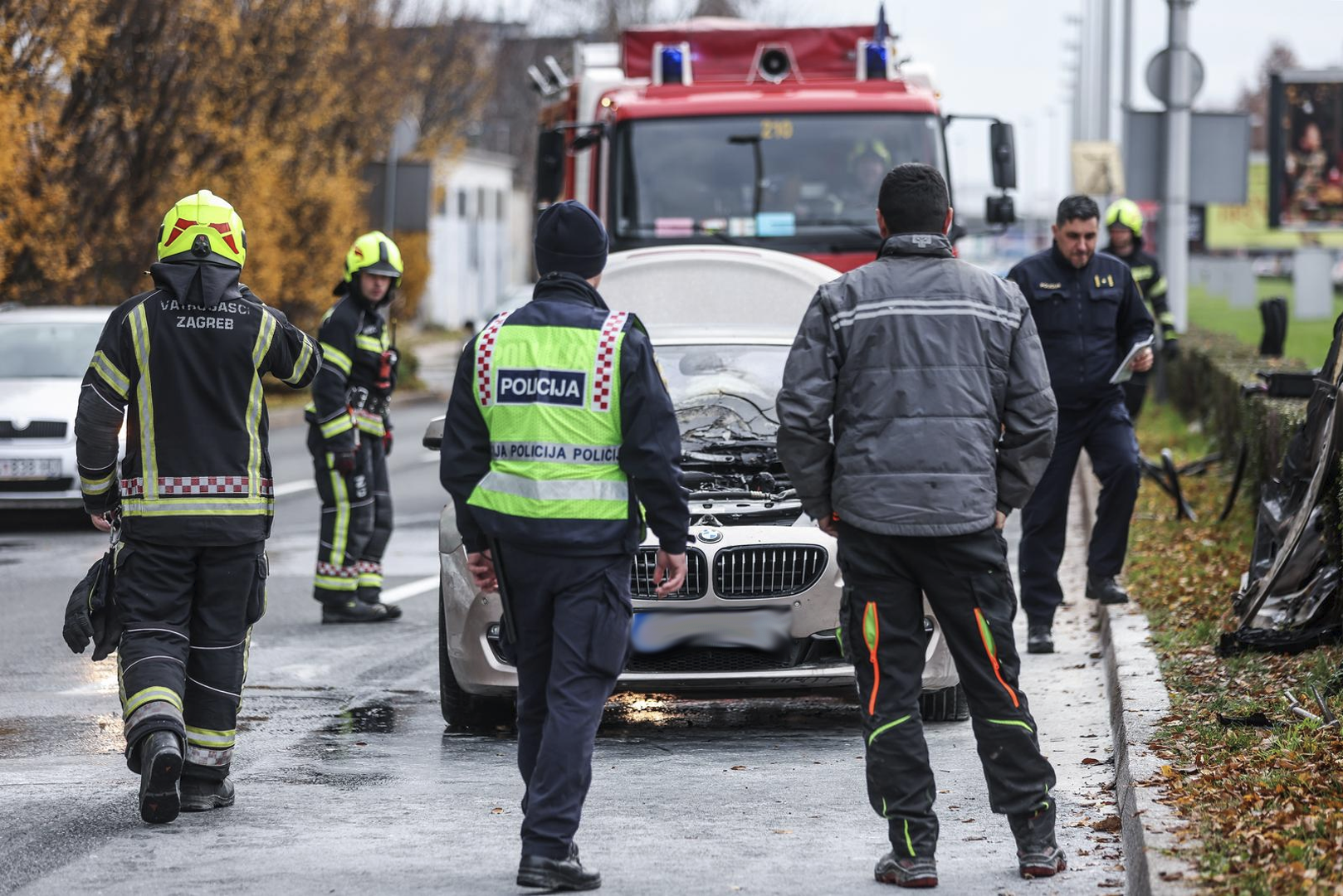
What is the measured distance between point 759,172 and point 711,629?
279 inches


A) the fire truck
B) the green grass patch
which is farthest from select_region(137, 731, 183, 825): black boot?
the green grass patch

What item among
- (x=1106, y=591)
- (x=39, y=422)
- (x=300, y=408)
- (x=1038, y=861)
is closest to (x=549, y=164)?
(x=39, y=422)

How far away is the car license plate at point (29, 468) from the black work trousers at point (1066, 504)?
7760 millimetres

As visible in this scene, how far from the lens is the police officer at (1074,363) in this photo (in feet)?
30.1

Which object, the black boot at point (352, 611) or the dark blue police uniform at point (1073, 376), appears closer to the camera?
the dark blue police uniform at point (1073, 376)

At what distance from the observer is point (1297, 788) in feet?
18.6

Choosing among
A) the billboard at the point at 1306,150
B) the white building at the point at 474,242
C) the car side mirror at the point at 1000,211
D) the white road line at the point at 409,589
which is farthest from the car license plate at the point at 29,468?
the white building at the point at 474,242

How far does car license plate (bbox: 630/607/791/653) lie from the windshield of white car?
940cm

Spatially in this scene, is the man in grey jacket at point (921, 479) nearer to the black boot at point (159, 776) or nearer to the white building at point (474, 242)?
the black boot at point (159, 776)

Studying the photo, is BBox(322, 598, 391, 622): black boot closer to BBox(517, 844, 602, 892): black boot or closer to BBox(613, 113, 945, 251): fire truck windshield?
BBox(613, 113, 945, 251): fire truck windshield

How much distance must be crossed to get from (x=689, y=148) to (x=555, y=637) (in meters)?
8.90

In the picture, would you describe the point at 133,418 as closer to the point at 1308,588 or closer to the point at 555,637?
the point at 555,637

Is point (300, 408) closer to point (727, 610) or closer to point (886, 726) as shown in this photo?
point (727, 610)

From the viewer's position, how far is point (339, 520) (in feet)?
34.4
